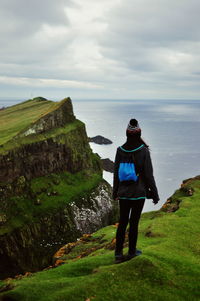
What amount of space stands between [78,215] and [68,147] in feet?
73.9

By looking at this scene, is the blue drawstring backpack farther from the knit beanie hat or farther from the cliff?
the cliff

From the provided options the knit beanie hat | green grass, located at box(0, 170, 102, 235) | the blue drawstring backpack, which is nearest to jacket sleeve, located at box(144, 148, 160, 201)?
the blue drawstring backpack

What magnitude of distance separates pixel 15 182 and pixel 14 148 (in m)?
8.37

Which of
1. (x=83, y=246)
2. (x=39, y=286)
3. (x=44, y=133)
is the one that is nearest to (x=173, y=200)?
(x=83, y=246)

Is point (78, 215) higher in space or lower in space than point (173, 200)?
lower

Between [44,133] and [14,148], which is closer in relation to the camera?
[14,148]

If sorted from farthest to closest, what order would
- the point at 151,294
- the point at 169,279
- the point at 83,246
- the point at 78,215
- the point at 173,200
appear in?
1. the point at 78,215
2. the point at 173,200
3. the point at 83,246
4. the point at 169,279
5. the point at 151,294

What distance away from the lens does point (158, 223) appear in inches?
692

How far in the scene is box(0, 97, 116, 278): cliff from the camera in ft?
211

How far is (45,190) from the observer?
3066 inches

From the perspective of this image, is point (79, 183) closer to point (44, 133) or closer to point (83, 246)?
point (44, 133)

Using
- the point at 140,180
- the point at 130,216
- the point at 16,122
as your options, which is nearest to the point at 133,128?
the point at 140,180

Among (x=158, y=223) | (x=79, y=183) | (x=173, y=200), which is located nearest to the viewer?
(x=158, y=223)

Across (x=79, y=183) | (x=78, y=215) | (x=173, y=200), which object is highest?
(x=173, y=200)
